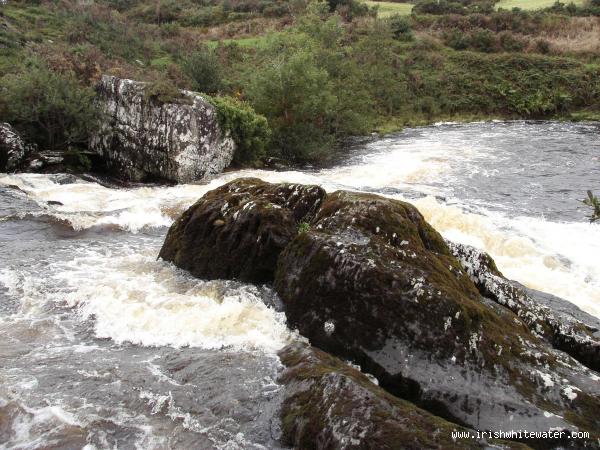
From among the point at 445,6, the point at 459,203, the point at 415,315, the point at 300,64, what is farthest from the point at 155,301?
the point at 445,6

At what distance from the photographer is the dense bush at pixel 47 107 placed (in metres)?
24.2

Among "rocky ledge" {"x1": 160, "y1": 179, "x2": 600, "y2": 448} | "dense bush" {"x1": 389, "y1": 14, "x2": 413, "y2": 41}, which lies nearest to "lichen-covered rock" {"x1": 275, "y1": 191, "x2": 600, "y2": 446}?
"rocky ledge" {"x1": 160, "y1": 179, "x2": 600, "y2": 448}

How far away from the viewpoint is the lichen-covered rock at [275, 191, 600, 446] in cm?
782

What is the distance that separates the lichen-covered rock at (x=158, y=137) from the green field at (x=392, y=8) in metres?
52.3

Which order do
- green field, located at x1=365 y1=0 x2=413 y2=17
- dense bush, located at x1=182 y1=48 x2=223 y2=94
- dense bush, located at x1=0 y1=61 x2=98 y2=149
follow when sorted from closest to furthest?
1. dense bush, located at x1=0 y1=61 x2=98 y2=149
2. dense bush, located at x1=182 y1=48 x2=223 y2=94
3. green field, located at x1=365 y1=0 x2=413 y2=17

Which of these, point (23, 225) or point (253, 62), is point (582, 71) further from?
point (23, 225)

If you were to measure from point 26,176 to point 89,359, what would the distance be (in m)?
16.3

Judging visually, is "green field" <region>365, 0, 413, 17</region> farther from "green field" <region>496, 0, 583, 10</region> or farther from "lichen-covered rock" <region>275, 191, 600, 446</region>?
"lichen-covered rock" <region>275, 191, 600, 446</region>

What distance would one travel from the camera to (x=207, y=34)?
60562 millimetres

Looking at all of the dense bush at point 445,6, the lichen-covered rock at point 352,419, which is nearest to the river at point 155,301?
the lichen-covered rock at point 352,419

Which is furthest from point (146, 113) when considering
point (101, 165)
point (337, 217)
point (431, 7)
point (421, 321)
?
point (431, 7)

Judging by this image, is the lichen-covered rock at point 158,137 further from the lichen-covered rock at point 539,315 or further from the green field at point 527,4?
the green field at point 527,4

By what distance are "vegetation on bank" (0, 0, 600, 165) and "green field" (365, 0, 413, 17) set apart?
2.88 m

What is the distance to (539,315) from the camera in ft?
33.9
